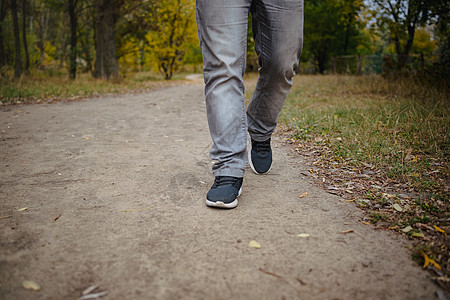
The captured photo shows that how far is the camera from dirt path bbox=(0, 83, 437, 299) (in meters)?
1.17

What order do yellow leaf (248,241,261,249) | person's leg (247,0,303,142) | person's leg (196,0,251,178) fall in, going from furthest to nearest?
person's leg (247,0,303,142) → person's leg (196,0,251,178) → yellow leaf (248,241,261,249)

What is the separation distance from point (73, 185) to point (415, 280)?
1986 millimetres

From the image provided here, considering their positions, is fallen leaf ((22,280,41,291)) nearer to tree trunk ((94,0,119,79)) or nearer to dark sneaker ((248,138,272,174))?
dark sneaker ((248,138,272,174))

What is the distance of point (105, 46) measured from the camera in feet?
39.5

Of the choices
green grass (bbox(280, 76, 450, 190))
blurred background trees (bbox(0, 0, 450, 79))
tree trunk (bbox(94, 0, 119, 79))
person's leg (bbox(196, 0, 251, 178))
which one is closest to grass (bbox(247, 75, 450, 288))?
green grass (bbox(280, 76, 450, 190))

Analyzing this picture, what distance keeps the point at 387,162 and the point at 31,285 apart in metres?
2.47

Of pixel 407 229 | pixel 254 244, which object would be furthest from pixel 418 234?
pixel 254 244

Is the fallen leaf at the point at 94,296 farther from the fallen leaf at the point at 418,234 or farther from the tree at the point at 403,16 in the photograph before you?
the tree at the point at 403,16

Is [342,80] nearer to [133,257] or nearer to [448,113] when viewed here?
[448,113]

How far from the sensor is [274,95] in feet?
7.43

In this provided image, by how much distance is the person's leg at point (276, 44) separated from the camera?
6.35 ft

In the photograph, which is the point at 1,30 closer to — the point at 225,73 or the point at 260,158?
the point at 260,158

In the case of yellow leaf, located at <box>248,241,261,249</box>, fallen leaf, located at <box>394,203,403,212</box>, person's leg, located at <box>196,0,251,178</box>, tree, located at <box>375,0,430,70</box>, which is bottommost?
fallen leaf, located at <box>394,203,403,212</box>

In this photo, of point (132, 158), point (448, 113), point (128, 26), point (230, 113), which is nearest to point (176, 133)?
point (132, 158)
